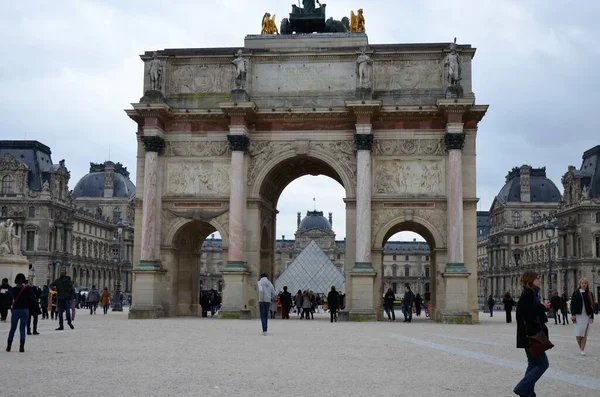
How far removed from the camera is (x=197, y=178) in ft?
110

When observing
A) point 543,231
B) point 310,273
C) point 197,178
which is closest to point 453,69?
point 197,178

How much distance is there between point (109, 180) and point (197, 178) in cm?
9285

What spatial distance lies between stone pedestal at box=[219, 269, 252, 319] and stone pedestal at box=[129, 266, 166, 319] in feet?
9.05

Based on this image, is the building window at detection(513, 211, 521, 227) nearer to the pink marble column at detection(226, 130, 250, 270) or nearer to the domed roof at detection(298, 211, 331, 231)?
the domed roof at detection(298, 211, 331, 231)

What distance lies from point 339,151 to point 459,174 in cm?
506

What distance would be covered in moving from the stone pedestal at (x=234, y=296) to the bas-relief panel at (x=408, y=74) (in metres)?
9.82

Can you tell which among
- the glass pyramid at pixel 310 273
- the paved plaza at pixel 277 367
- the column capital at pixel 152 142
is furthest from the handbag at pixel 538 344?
the glass pyramid at pixel 310 273

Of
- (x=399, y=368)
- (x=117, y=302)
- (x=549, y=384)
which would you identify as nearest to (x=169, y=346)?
(x=399, y=368)

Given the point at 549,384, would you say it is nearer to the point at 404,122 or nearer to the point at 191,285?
the point at 404,122

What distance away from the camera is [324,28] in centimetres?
3550

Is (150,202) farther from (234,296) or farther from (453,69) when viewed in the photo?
(453,69)

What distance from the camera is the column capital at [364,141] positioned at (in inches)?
1251

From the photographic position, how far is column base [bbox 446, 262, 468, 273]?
30703 millimetres

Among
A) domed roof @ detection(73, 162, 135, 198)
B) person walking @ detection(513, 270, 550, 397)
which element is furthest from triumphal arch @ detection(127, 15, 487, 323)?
domed roof @ detection(73, 162, 135, 198)
